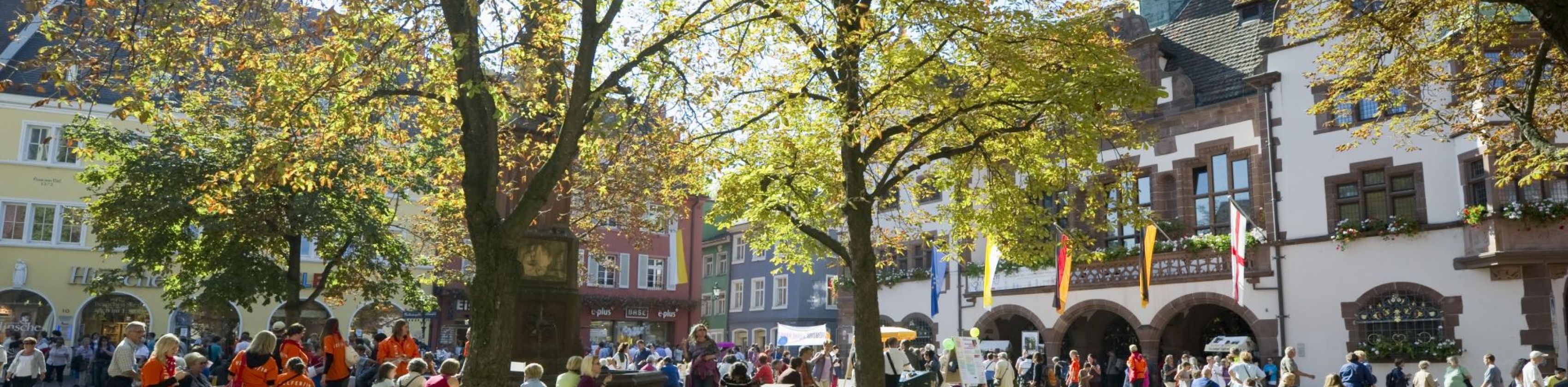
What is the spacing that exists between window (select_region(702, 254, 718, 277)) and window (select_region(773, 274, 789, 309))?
6343 millimetres

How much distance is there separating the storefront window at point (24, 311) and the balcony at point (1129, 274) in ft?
93.2

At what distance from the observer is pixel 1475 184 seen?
77.2 feet

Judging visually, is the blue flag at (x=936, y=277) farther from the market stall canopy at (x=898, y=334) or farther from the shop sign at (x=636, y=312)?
the shop sign at (x=636, y=312)

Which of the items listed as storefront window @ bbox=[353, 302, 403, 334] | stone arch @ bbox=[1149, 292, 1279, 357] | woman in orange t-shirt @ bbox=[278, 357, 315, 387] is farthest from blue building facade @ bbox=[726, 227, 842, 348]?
woman in orange t-shirt @ bbox=[278, 357, 315, 387]

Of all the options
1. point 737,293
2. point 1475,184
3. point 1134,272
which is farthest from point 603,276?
point 1475,184

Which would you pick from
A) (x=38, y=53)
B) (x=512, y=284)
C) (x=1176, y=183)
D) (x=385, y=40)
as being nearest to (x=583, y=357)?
(x=512, y=284)

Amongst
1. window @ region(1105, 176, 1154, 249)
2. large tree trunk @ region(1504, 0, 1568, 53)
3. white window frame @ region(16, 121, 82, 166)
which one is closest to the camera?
large tree trunk @ region(1504, 0, 1568, 53)

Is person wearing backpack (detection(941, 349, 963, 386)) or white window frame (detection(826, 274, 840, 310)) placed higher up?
white window frame (detection(826, 274, 840, 310))

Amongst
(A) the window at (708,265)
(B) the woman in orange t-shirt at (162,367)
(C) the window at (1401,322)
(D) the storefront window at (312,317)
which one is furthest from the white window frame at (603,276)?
(B) the woman in orange t-shirt at (162,367)

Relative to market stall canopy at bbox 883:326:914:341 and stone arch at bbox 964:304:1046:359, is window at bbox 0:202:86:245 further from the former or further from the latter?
stone arch at bbox 964:304:1046:359

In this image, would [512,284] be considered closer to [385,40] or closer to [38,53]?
[385,40]

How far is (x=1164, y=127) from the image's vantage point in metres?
30.4

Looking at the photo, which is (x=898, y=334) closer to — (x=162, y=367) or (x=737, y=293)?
(x=162, y=367)

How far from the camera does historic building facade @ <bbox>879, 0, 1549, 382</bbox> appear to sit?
23250 mm
